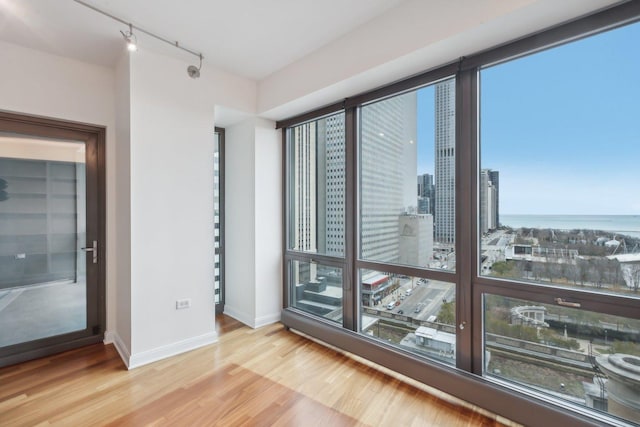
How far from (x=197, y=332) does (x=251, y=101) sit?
8.97 feet

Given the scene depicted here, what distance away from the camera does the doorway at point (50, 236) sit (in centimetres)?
276

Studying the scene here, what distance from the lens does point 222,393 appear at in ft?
7.55

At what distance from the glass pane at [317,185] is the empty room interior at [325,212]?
0.09 feet

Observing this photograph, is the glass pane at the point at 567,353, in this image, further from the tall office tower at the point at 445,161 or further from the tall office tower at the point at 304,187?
the tall office tower at the point at 304,187

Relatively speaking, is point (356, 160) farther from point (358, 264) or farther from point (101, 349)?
point (101, 349)

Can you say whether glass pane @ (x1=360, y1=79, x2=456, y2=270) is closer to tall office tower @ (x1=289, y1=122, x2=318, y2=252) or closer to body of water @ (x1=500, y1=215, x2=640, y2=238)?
body of water @ (x1=500, y1=215, x2=640, y2=238)

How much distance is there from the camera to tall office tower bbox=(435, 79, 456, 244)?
2324 millimetres

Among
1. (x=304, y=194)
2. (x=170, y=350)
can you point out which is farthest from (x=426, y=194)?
(x=170, y=350)

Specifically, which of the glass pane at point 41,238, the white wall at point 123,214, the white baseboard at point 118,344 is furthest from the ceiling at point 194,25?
the white baseboard at point 118,344

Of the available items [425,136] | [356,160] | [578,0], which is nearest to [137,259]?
[356,160]

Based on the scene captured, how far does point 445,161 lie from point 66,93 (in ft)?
12.3

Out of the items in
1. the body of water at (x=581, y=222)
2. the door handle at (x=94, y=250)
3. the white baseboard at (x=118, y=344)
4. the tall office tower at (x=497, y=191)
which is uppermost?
the tall office tower at (x=497, y=191)

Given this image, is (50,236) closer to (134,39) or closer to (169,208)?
(169,208)

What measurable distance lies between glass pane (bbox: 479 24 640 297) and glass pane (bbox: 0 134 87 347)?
401 cm
